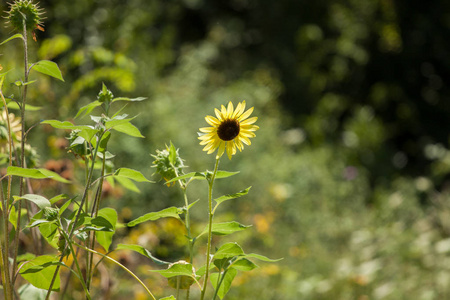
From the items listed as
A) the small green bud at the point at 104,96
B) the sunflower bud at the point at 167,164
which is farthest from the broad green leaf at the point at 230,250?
the small green bud at the point at 104,96

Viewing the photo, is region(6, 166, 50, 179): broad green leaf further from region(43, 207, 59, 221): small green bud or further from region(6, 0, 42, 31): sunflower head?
region(6, 0, 42, 31): sunflower head

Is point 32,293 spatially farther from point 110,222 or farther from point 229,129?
point 229,129

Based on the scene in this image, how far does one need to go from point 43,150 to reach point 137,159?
0.49m

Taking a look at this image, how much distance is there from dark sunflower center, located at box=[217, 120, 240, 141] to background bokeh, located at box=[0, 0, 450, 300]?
1.23 feet

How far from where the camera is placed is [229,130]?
663mm

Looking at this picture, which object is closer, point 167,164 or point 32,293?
point 167,164

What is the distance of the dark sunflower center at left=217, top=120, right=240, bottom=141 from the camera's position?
662 mm

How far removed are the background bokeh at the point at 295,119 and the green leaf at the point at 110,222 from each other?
0.30 metres

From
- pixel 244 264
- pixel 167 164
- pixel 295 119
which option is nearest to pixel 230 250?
pixel 244 264

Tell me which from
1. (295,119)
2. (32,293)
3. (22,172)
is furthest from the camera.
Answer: (295,119)

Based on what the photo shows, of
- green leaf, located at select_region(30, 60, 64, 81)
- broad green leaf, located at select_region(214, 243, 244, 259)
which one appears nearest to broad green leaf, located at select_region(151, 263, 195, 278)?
broad green leaf, located at select_region(214, 243, 244, 259)

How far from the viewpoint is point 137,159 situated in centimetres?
289

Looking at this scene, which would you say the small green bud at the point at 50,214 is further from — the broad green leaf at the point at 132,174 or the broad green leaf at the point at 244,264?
the broad green leaf at the point at 244,264

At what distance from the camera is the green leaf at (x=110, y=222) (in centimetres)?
67
